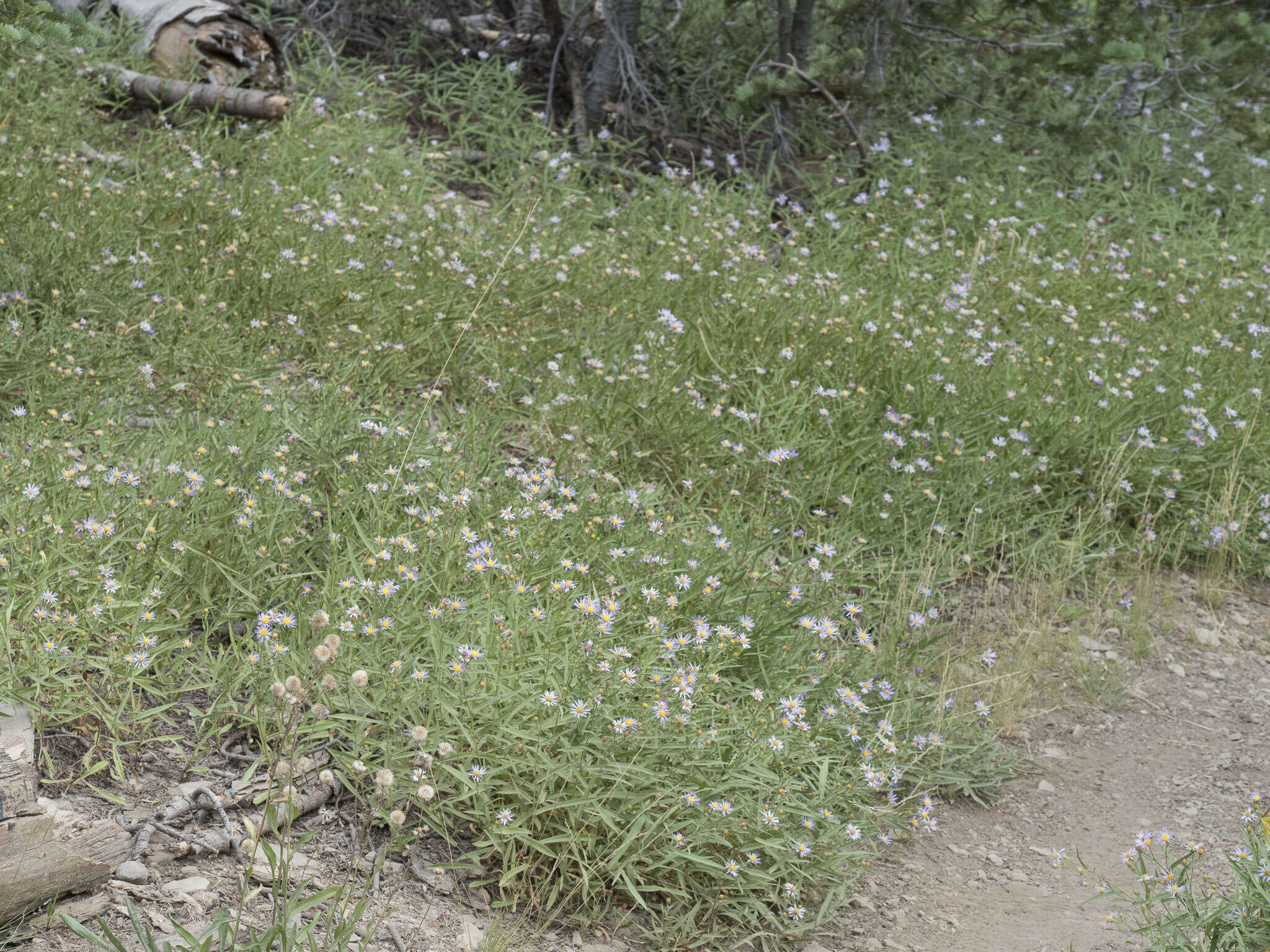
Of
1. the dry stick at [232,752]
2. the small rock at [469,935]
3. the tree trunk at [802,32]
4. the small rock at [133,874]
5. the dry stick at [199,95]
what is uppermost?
the tree trunk at [802,32]

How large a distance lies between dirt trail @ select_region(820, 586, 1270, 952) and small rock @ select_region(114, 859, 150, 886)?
1671 mm

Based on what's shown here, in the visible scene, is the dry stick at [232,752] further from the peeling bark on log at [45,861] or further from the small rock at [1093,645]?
the small rock at [1093,645]

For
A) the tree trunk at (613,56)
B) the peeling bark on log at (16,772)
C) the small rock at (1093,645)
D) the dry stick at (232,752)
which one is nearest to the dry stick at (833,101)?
the tree trunk at (613,56)

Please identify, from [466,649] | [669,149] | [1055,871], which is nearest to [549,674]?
[466,649]

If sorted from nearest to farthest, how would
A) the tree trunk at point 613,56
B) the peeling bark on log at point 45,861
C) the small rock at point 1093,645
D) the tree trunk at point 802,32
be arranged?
the peeling bark on log at point 45,861, the small rock at point 1093,645, the tree trunk at point 802,32, the tree trunk at point 613,56

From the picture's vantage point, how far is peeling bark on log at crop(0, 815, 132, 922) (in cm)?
201

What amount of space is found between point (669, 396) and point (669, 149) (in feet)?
11.3

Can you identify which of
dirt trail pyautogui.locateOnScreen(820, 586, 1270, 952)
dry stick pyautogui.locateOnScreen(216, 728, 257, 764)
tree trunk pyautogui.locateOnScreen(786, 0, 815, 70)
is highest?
tree trunk pyautogui.locateOnScreen(786, 0, 815, 70)

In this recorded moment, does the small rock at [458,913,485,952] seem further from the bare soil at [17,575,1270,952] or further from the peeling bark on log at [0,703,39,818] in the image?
the peeling bark on log at [0,703,39,818]

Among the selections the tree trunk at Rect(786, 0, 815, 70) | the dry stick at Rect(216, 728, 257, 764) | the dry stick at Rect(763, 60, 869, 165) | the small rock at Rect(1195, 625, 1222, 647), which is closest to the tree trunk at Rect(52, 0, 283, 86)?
the dry stick at Rect(763, 60, 869, 165)

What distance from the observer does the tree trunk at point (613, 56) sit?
725cm

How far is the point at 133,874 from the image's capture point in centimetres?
228

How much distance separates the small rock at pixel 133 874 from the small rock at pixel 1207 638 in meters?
4.06

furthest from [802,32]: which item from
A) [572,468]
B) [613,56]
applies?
[572,468]
